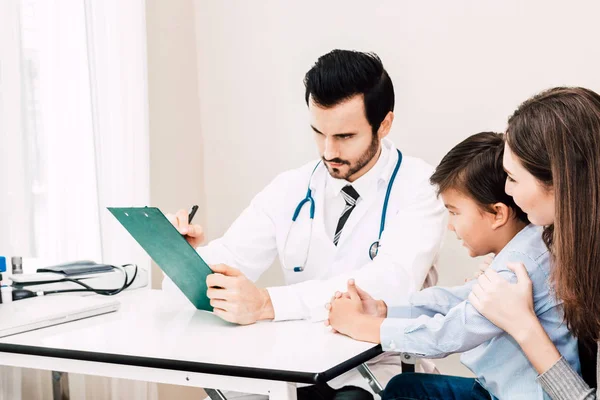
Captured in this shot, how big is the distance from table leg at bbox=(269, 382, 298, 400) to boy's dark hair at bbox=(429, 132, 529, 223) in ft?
1.86

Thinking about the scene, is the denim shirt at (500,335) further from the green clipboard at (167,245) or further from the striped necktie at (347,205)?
the striped necktie at (347,205)

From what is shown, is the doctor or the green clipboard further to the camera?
the doctor

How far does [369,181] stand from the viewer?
1.98 metres

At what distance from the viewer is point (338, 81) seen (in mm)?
1915

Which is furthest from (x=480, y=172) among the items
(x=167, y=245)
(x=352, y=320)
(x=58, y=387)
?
(x=58, y=387)

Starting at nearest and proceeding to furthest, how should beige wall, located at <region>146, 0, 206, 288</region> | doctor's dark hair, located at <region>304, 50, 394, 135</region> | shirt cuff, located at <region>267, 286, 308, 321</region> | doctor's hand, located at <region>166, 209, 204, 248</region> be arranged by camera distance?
shirt cuff, located at <region>267, 286, 308, 321</region>, doctor's hand, located at <region>166, 209, 204, 248</region>, doctor's dark hair, located at <region>304, 50, 394, 135</region>, beige wall, located at <region>146, 0, 206, 288</region>

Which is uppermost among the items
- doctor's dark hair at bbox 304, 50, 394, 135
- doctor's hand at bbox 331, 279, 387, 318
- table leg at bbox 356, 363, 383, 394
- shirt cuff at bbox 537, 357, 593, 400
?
doctor's dark hair at bbox 304, 50, 394, 135

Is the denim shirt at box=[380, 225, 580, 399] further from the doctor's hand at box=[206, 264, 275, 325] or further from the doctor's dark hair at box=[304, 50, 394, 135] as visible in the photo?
the doctor's dark hair at box=[304, 50, 394, 135]

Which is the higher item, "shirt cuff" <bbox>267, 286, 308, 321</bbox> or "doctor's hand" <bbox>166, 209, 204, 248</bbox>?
"doctor's hand" <bbox>166, 209, 204, 248</bbox>

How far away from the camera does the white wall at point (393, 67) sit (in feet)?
7.52

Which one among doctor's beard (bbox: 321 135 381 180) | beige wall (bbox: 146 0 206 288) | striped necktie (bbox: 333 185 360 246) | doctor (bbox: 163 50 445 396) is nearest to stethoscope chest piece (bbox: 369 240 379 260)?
doctor (bbox: 163 50 445 396)

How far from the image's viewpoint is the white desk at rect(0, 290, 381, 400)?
1162 mm

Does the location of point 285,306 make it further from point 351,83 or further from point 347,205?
point 351,83

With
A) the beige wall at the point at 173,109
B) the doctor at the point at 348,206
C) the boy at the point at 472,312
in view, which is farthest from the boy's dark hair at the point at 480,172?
the beige wall at the point at 173,109
